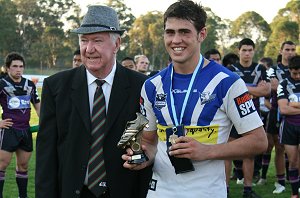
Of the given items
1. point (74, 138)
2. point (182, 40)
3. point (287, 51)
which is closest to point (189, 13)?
point (182, 40)

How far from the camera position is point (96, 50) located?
334cm

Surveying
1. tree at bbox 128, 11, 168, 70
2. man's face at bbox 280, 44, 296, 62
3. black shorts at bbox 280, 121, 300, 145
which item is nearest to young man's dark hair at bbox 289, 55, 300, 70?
black shorts at bbox 280, 121, 300, 145

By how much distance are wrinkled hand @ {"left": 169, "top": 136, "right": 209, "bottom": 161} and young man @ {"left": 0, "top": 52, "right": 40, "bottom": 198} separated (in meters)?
5.22

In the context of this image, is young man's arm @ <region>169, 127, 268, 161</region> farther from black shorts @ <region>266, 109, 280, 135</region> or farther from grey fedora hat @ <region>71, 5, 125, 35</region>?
black shorts @ <region>266, 109, 280, 135</region>

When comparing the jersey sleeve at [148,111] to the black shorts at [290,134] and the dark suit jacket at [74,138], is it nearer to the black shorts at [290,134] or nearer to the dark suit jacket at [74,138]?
the dark suit jacket at [74,138]

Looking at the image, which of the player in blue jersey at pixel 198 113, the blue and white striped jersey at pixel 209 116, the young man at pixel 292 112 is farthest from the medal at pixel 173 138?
the young man at pixel 292 112

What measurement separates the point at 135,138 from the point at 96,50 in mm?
706

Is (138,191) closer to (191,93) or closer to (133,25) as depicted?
(191,93)

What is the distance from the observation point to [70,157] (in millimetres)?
3412

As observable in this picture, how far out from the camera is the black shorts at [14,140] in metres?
7.52

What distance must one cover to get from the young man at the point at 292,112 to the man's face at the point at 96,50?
178 inches

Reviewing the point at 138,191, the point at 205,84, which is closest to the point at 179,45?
the point at 205,84

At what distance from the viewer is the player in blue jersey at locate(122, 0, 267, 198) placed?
293 cm

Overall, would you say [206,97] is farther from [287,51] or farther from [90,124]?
[287,51]
